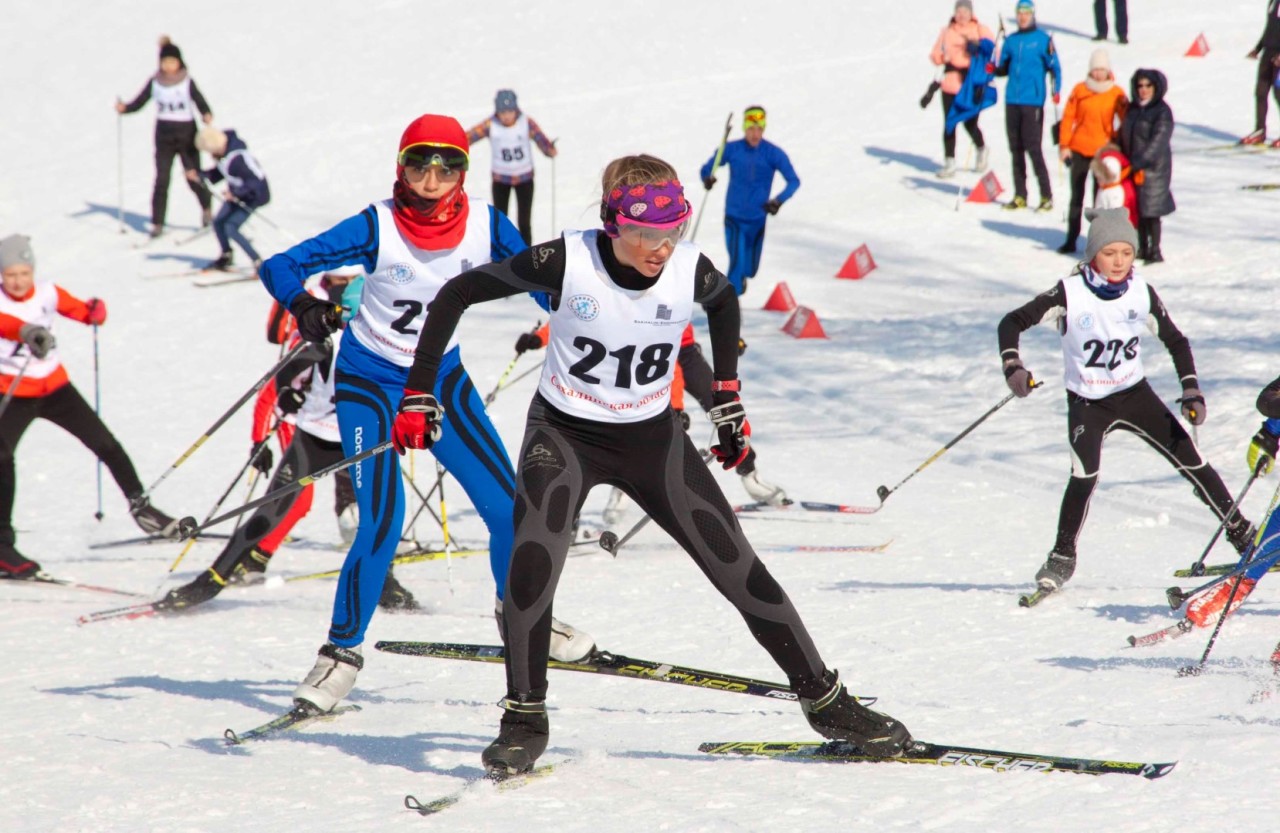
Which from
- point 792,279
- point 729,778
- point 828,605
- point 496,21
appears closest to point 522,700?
point 729,778

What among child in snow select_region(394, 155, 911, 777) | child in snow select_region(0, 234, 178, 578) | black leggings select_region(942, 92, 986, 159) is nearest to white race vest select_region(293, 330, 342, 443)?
child in snow select_region(0, 234, 178, 578)

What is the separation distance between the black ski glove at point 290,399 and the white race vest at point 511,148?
7751mm

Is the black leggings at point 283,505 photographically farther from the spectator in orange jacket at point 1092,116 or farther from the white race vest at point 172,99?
the white race vest at point 172,99

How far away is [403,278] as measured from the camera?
4.80 m

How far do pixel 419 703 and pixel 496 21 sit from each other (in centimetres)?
2009

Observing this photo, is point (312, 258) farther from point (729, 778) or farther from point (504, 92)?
point (504, 92)

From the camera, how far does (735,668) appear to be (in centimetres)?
552

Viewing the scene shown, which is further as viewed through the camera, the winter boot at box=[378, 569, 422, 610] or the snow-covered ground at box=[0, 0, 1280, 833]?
the winter boot at box=[378, 569, 422, 610]

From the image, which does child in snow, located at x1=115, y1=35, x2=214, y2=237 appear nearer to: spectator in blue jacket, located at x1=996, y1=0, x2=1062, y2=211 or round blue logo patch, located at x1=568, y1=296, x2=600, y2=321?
spectator in blue jacket, located at x1=996, y1=0, x2=1062, y2=211

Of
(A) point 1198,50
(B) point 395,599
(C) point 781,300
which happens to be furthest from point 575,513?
(A) point 1198,50

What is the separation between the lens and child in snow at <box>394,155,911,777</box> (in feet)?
12.9

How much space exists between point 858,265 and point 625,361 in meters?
10.8

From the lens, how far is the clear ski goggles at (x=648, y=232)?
381 cm

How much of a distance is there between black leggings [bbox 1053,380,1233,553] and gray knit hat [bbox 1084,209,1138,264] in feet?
2.14
